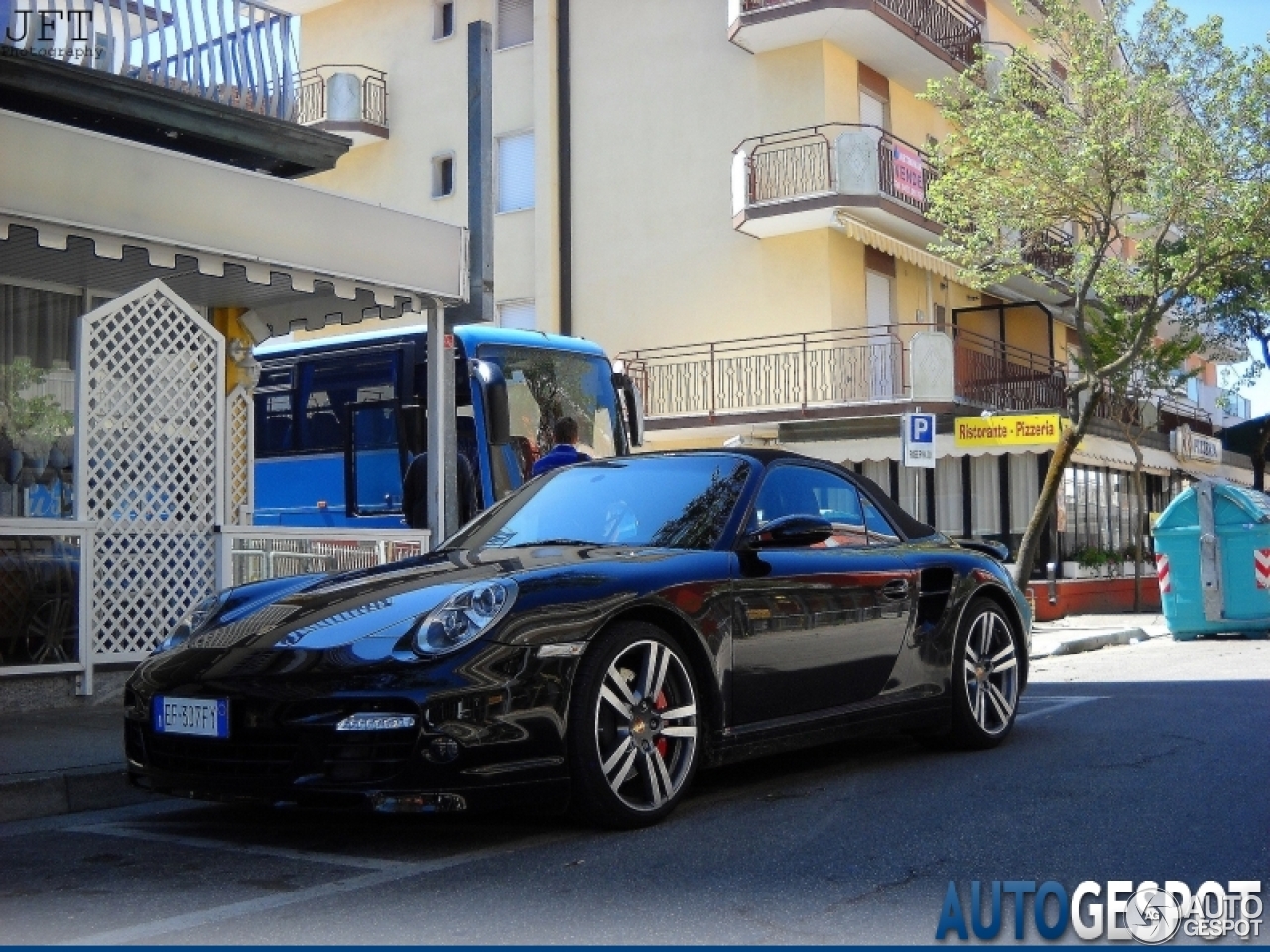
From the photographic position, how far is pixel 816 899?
468 centimetres

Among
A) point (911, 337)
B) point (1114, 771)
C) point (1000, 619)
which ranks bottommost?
point (1114, 771)

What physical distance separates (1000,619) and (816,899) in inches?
148

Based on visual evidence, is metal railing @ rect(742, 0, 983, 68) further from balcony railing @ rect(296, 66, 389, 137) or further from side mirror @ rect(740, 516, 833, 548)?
side mirror @ rect(740, 516, 833, 548)

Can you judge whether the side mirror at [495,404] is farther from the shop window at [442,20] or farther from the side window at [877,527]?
the shop window at [442,20]

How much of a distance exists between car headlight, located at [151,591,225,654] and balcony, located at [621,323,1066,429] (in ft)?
67.6

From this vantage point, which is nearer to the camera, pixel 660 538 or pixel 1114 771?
pixel 660 538

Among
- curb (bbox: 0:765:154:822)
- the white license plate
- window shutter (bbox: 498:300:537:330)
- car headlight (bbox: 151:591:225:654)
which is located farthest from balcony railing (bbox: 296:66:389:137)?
the white license plate

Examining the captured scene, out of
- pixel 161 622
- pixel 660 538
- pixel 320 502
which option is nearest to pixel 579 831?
pixel 660 538

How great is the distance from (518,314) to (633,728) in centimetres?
2431

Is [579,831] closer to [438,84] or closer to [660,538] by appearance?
[660,538]

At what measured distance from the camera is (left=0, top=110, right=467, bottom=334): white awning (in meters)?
9.16

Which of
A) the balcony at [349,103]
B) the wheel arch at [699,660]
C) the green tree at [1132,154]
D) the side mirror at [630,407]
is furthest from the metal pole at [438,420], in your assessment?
the balcony at [349,103]

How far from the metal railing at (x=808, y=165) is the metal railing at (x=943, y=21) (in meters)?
2.12

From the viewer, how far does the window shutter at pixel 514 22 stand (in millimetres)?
30156
